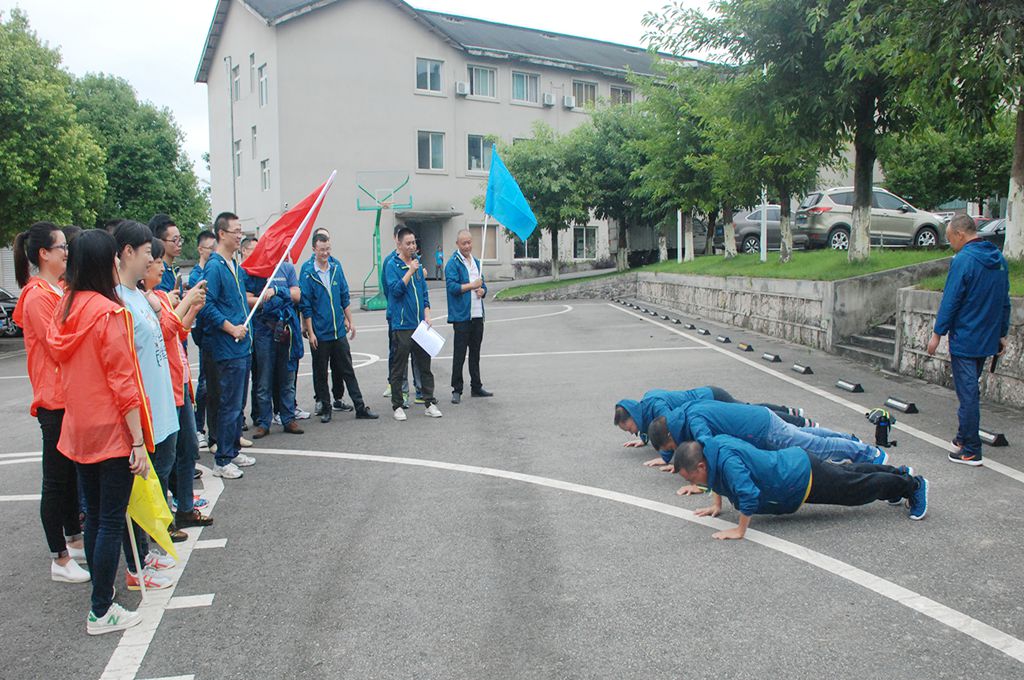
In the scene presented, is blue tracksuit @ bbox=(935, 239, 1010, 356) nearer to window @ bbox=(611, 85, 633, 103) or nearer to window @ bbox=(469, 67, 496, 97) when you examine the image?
window @ bbox=(469, 67, 496, 97)

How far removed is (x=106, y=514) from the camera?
13.2 ft

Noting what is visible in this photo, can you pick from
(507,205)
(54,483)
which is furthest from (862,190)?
(54,483)

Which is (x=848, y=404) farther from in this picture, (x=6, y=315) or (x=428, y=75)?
(x=428, y=75)

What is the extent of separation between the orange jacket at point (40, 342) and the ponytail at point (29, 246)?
0.19 m

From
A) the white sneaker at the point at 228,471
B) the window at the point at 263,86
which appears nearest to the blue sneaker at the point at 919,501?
the white sneaker at the point at 228,471

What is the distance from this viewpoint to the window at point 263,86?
114 ft

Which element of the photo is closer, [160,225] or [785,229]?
[160,225]

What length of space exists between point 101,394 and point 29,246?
141 centimetres

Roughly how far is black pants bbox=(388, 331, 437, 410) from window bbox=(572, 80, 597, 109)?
113 feet

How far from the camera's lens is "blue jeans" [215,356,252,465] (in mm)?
6766

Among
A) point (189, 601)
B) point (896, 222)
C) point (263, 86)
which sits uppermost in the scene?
point (263, 86)

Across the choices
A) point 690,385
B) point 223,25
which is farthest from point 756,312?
point 223,25

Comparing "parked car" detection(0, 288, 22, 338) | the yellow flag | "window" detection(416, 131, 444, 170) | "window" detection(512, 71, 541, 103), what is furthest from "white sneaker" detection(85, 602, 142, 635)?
"window" detection(512, 71, 541, 103)

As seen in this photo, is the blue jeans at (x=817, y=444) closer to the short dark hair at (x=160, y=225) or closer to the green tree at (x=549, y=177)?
the short dark hair at (x=160, y=225)
